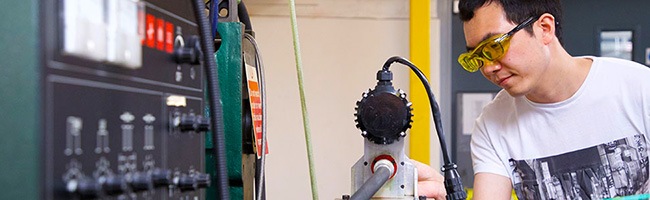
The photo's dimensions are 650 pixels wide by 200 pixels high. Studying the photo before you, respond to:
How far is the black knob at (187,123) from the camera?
60 centimetres

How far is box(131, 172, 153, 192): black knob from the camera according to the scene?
491mm

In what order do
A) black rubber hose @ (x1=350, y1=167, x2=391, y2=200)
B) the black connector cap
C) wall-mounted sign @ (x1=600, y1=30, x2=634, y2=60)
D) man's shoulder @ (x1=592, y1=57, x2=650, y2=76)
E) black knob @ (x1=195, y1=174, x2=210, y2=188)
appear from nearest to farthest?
1. black knob @ (x1=195, y1=174, x2=210, y2=188)
2. black rubber hose @ (x1=350, y1=167, x2=391, y2=200)
3. the black connector cap
4. man's shoulder @ (x1=592, y1=57, x2=650, y2=76)
5. wall-mounted sign @ (x1=600, y1=30, x2=634, y2=60)

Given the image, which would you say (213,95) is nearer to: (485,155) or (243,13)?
(243,13)

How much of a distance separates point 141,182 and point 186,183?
0.09m

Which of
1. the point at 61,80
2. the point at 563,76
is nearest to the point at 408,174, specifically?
the point at 61,80

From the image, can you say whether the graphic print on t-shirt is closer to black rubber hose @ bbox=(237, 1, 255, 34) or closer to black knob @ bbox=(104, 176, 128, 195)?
black rubber hose @ bbox=(237, 1, 255, 34)

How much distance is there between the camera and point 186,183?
1.90 feet

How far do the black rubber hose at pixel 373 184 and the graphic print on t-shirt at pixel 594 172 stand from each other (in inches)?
36.7

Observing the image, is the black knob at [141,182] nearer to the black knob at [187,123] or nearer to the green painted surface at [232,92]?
the black knob at [187,123]

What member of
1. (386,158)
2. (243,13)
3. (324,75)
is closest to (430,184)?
(386,158)

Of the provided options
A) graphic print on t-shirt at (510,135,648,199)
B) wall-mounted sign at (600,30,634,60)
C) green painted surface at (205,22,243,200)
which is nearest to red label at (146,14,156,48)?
green painted surface at (205,22,243,200)

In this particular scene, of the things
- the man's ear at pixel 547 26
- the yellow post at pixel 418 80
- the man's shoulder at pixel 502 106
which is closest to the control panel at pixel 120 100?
the man's ear at pixel 547 26

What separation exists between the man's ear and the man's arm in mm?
417

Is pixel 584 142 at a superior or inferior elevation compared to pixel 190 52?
inferior
